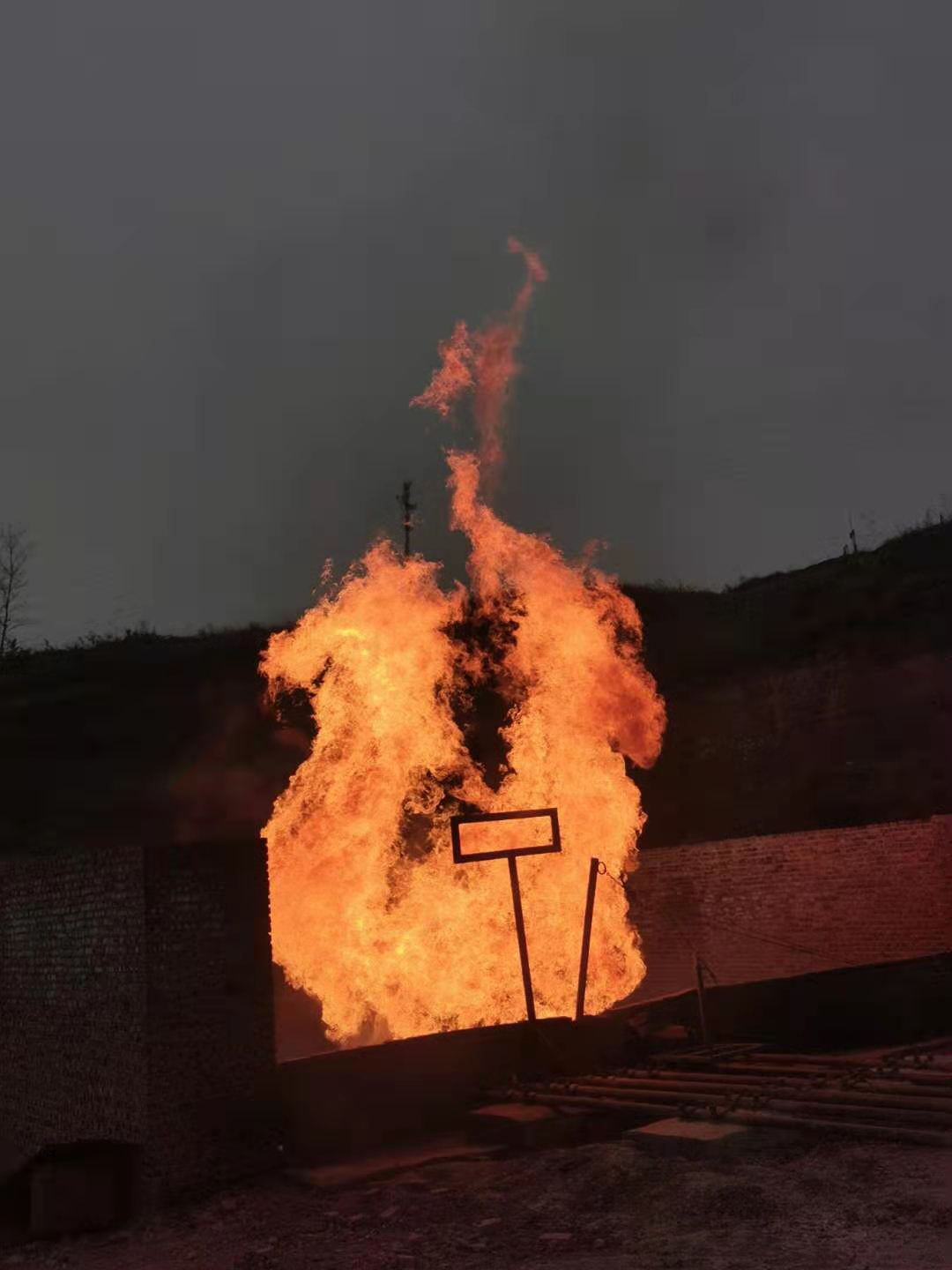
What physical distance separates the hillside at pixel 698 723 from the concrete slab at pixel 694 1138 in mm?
20306

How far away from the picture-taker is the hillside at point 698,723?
32969mm

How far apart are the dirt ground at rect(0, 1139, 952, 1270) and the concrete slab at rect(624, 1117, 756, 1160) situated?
14cm

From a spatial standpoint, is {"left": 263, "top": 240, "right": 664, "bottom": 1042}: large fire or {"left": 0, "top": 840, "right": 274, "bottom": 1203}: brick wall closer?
{"left": 0, "top": 840, "right": 274, "bottom": 1203}: brick wall

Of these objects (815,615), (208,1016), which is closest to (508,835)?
(208,1016)

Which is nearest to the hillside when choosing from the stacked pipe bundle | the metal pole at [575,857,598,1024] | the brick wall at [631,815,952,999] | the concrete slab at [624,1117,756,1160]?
the brick wall at [631,815,952,999]

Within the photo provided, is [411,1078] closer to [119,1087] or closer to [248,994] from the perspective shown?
[248,994]

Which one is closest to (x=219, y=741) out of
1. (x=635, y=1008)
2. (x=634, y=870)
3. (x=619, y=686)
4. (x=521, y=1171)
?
(x=634, y=870)

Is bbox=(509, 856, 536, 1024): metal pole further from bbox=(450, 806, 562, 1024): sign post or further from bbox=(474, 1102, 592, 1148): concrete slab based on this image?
bbox=(474, 1102, 592, 1148): concrete slab

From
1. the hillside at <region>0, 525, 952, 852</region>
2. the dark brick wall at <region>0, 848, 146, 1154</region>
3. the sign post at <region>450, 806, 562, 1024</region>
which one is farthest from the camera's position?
the hillside at <region>0, 525, 952, 852</region>

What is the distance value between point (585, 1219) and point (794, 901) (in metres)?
12.8

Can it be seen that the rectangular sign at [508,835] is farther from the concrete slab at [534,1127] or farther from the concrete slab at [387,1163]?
the concrete slab at [387,1163]

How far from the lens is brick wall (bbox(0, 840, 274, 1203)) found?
9094mm

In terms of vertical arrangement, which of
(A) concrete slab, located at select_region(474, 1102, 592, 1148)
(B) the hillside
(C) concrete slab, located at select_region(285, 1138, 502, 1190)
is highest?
(B) the hillside

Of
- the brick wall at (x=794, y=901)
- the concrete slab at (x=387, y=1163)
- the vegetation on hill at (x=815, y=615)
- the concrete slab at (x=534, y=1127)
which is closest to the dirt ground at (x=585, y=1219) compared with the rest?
the concrete slab at (x=387, y=1163)
